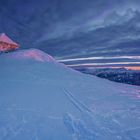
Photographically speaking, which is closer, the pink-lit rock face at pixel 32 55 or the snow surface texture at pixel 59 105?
the snow surface texture at pixel 59 105

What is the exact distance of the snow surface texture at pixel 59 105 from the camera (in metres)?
8.45

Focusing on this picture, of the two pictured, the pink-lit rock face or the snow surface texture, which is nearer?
the snow surface texture

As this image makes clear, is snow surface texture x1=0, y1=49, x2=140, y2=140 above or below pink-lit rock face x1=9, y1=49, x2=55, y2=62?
below

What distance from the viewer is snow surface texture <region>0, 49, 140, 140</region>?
8.45 m

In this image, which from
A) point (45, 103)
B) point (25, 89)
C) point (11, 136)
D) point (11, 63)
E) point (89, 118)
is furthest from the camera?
point (11, 63)

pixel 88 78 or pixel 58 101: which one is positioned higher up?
pixel 88 78

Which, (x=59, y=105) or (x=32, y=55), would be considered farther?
(x=32, y=55)

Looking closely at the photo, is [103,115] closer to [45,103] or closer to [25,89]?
[45,103]

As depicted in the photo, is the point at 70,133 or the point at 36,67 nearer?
the point at 70,133

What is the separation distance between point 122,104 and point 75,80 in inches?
119

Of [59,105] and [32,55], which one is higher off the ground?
[32,55]

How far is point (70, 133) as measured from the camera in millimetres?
8297

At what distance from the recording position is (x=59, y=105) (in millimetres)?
10484

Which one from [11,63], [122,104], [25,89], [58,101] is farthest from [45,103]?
[11,63]
